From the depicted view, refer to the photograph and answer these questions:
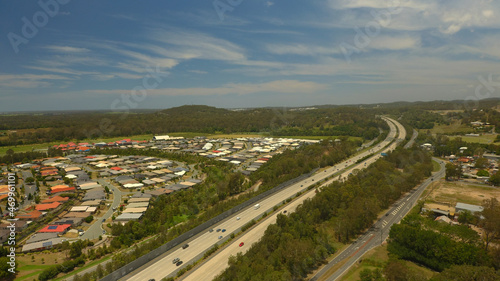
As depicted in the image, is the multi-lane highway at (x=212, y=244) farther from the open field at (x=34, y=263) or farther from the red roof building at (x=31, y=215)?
the red roof building at (x=31, y=215)

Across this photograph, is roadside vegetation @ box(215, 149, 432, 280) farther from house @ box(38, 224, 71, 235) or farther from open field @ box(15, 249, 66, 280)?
house @ box(38, 224, 71, 235)

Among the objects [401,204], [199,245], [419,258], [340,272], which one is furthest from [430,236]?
[199,245]

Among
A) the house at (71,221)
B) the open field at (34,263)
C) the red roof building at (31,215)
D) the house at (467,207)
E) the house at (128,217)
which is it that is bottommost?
the open field at (34,263)

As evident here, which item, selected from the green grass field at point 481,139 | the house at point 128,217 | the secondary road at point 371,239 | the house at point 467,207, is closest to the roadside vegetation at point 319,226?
the secondary road at point 371,239

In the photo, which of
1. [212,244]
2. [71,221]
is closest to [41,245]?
[71,221]

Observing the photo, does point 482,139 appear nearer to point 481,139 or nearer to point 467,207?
point 481,139

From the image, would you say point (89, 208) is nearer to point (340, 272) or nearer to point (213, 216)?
point (213, 216)
